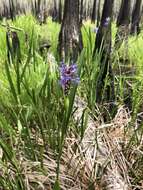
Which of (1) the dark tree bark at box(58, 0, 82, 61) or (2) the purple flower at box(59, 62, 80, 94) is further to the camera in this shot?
(1) the dark tree bark at box(58, 0, 82, 61)

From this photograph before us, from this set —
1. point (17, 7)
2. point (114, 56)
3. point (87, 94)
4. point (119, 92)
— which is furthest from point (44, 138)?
point (17, 7)

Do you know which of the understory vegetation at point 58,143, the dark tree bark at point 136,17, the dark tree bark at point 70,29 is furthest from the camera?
the dark tree bark at point 136,17

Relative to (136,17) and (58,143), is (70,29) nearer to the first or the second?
(58,143)

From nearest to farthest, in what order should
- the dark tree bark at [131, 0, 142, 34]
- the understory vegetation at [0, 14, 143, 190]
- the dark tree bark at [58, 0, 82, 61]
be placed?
1. the understory vegetation at [0, 14, 143, 190]
2. the dark tree bark at [58, 0, 82, 61]
3. the dark tree bark at [131, 0, 142, 34]

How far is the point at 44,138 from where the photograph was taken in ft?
4.21

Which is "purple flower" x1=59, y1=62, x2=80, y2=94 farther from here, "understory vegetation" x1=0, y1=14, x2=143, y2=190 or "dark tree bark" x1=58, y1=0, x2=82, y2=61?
"dark tree bark" x1=58, y1=0, x2=82, y2=61

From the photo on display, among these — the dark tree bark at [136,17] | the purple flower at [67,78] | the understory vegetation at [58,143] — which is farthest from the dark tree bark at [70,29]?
the dark tree bark at [136,17]

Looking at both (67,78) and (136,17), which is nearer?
(67,78)

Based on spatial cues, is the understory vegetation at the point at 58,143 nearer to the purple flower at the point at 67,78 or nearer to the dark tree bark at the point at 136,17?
the purple flower at the point at 67,78

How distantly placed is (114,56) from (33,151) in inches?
52.1

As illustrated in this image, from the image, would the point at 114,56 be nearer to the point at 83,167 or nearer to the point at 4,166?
the point at 83,167

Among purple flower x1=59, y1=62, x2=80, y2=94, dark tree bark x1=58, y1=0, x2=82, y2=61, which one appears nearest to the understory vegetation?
purple flower x1=59, y1=62, x2=80, y2=94

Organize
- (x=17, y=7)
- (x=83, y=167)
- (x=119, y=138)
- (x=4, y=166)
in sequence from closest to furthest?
1. (x=4, y=166)
2. (x=83, y=167)
3. (x=119, y=138)
4. (x=17, y=7)

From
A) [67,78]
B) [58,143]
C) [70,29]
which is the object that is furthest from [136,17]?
[58,143]
